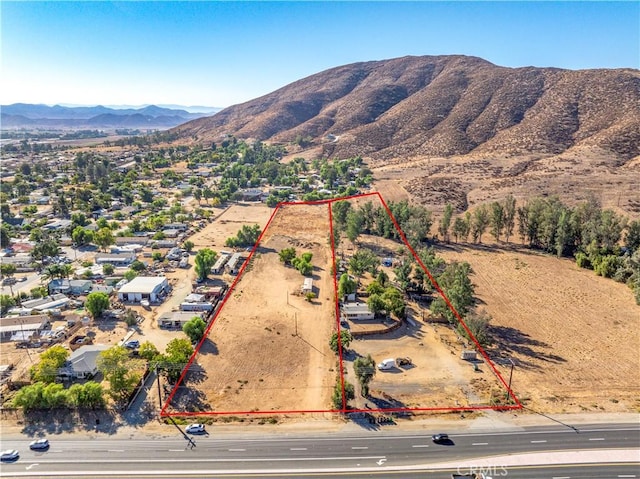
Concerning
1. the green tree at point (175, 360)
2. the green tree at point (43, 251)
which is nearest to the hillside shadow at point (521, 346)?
the green tree at point (175, 360)

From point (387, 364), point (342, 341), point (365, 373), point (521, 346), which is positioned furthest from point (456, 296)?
point (365, 373)

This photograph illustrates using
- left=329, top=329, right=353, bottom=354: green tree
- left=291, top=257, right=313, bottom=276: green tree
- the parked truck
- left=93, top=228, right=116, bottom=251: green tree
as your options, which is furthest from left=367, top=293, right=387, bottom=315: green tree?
left=93, top=228, right=116, bottom=251: green tree

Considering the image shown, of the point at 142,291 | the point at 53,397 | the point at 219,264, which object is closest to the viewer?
the point at 53,397

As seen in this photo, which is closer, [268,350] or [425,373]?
[425,373]

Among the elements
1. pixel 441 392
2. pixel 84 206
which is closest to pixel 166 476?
pixel 441 392

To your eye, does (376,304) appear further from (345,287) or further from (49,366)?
(49,366)

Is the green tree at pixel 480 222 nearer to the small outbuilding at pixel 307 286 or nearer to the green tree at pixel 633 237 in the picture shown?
the green tree at pixel 633 237

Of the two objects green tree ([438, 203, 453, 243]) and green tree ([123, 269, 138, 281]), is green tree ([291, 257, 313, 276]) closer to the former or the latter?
green tree ([123, 269, 138, 281])
